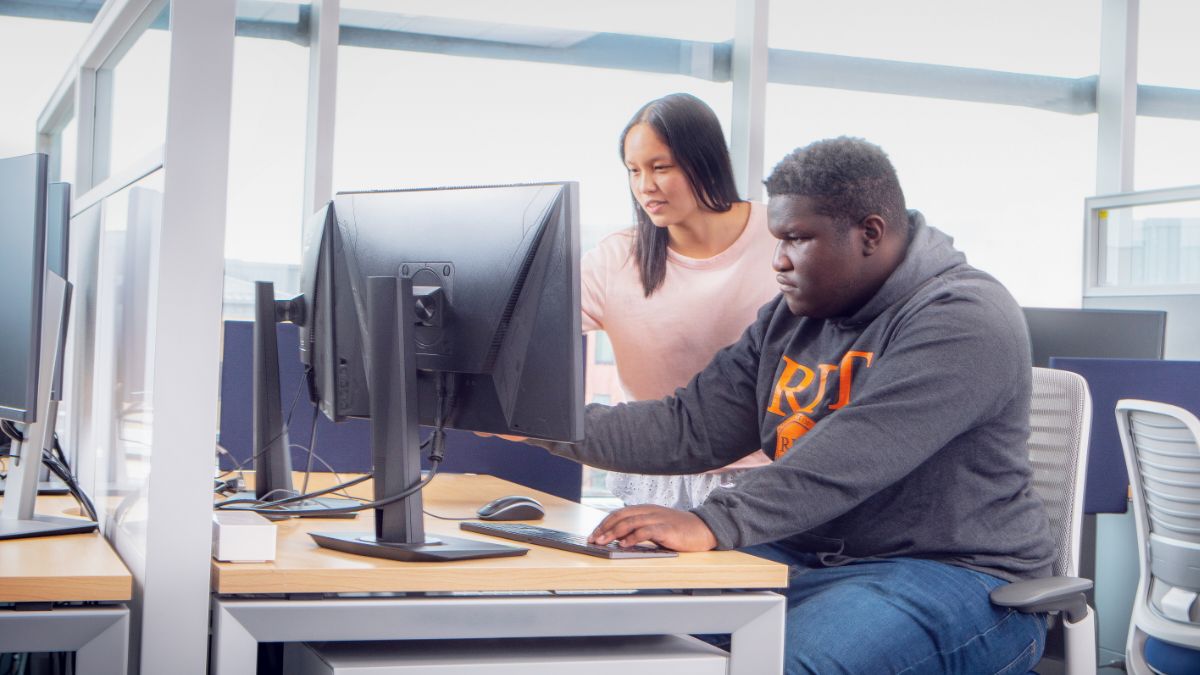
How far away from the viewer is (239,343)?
7.89 ft

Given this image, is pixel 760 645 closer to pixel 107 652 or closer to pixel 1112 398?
pixel 107 652

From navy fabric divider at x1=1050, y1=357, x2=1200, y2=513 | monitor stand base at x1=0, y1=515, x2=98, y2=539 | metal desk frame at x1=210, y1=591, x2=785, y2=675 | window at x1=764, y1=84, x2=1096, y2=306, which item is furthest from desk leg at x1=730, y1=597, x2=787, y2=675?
window at x1=764, y1=84, x2=1096, y2=306

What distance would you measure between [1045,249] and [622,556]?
3493 millimetres

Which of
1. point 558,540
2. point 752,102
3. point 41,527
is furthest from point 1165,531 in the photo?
point 41,527

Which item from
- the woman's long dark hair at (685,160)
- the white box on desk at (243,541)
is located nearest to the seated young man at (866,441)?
the white box on desk at (243,541)

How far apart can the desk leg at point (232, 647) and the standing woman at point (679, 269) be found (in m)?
1.32

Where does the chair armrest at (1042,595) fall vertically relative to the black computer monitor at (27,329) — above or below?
below

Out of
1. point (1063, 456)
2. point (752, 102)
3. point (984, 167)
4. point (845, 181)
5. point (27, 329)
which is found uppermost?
point (752, 102)

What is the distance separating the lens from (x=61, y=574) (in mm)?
1100

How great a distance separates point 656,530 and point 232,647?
19.4 inches

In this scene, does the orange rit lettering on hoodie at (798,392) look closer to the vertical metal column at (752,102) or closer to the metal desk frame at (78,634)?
the metal desk frame at (78,634)

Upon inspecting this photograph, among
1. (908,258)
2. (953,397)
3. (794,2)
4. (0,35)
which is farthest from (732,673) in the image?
(794,2)

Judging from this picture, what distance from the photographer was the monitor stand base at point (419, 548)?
124 cm

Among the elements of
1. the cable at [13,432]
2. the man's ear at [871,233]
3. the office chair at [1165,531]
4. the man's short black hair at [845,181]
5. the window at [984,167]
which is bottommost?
the office chair at [1165,531]
